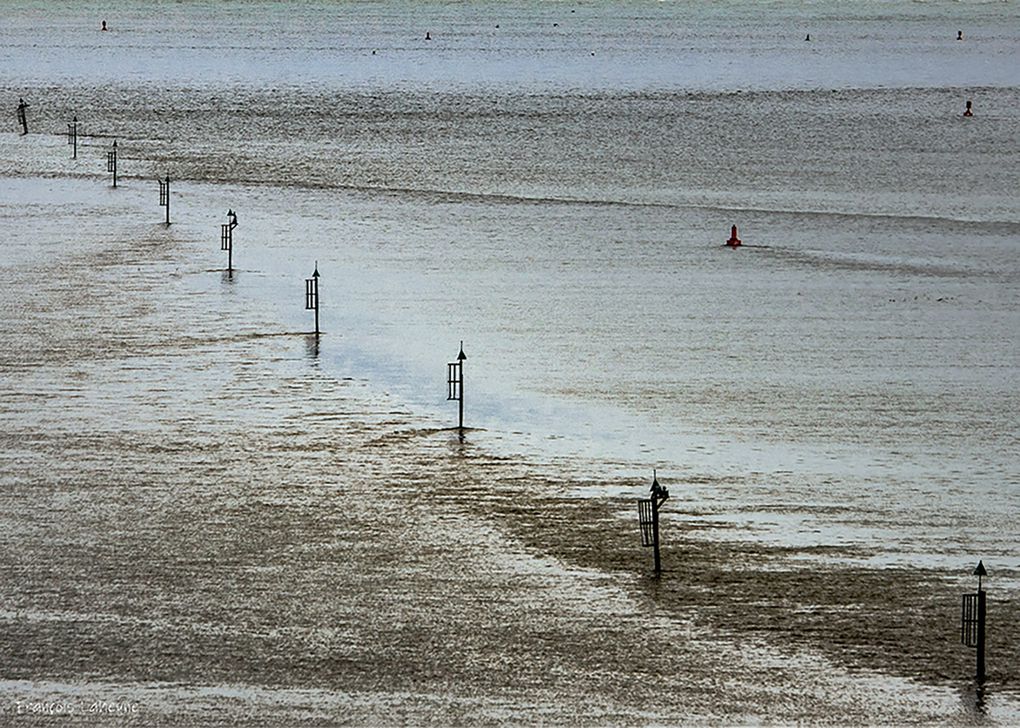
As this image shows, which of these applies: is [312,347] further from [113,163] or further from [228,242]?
[113,163]

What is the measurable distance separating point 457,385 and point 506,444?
12.0 feet

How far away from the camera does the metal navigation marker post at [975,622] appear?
17484 millimetres

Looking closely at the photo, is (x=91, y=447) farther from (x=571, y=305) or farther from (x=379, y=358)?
(x=571, y=305)

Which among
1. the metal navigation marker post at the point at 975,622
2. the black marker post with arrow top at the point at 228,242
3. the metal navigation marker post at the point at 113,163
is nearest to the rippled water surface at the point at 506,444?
the metal navigation marker post at the point at 975,622

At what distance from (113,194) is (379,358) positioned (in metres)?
23.0

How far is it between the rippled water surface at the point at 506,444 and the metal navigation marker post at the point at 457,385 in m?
0.35

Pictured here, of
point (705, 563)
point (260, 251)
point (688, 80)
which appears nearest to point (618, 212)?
point (260, 251)

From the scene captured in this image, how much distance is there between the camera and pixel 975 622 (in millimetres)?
18469

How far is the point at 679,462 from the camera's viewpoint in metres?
25.2

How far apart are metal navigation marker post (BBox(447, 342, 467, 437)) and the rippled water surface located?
13.9 inches

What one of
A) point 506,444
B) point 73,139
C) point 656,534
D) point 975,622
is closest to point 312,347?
point 506,444

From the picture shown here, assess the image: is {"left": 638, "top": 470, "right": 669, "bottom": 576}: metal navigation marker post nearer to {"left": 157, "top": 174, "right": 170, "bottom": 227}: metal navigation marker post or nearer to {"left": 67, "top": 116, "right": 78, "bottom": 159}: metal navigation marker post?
{"left": 157, "top": 174, "right": 170, "bottom": 227}: metal navigation marker post

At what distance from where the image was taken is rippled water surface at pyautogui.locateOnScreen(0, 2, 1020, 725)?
17.9 metres

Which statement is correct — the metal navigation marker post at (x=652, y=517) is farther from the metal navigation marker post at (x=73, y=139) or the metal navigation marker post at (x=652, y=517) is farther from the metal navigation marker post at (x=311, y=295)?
the metal navigation marker post at (x=73, y=139)
